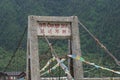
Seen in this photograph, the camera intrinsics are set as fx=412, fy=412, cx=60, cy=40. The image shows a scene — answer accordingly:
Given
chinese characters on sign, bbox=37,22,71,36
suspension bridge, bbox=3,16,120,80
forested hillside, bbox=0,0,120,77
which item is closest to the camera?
suspension bridge, bbox=3,16,120,80

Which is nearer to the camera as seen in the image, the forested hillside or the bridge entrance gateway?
the bridge entrance gateway

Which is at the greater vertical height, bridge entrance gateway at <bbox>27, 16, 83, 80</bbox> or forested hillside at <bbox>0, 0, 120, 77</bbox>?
forested hillside at <bbox>0, 0, 120, 77</bbox>

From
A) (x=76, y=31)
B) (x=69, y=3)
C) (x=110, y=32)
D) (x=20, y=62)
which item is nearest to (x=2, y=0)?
→ (x=69, y=3)

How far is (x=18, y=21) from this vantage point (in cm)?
4325

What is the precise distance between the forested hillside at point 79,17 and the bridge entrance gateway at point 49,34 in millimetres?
21412

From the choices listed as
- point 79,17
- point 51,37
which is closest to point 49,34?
point 51,37

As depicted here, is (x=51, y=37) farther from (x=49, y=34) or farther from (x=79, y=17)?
(x=79, y=17)

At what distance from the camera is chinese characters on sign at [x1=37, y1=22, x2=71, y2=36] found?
30.5 feet

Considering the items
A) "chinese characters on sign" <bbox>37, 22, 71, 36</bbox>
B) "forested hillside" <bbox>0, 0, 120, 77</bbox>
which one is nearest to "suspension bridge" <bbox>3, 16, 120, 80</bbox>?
"chinese characters on sign" <bbox>37, 22, 71, 36</bbox>

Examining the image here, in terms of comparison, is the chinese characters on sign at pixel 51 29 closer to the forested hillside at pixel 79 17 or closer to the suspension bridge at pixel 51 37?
the suspension bridge at pixel 51 37

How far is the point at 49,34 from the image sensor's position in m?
9.31

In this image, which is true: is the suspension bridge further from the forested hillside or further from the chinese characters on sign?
the forested hillside

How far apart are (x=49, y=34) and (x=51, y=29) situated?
0.12 metres

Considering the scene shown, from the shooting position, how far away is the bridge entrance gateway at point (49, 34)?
9117 millimetres
